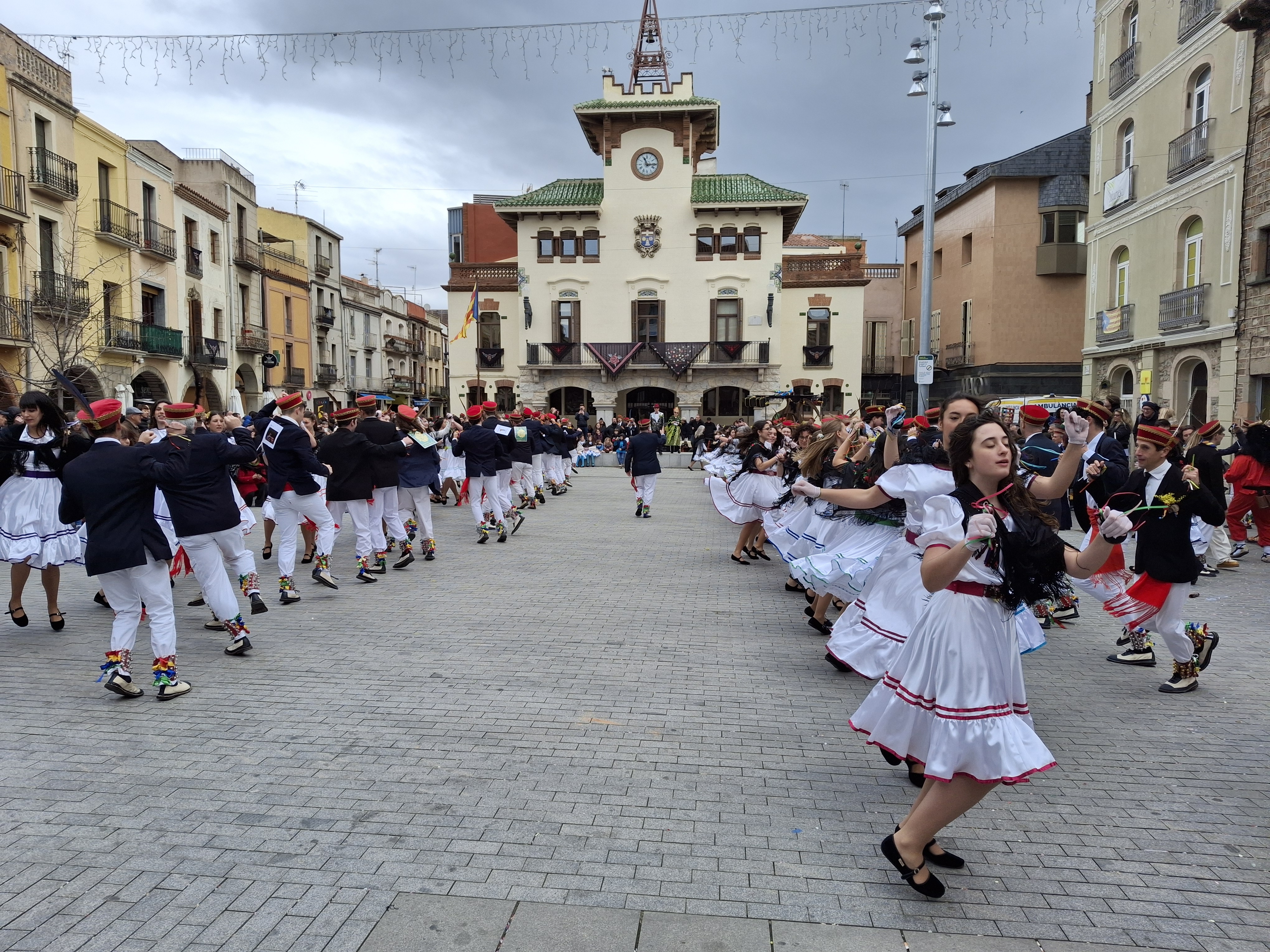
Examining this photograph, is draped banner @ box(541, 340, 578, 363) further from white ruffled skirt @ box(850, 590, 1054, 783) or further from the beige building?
white ruffled skirt @ box(850, 590, 1054, 783)

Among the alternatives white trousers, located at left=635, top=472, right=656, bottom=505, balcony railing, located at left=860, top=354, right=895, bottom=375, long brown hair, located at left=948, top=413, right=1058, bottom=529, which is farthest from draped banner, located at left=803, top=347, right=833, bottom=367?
long brown hair, located at left=948, top=413, right=1058, bottom=529

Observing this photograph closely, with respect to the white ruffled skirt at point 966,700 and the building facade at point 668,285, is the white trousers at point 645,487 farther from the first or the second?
the building facade at point 668,285

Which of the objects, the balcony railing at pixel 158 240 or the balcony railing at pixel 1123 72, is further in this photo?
the balcony railing at pixel 158 240

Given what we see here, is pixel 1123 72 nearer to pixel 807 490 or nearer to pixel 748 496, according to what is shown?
pixel 748 496

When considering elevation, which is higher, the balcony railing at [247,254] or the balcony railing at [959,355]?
the balcony railing at [247,254]

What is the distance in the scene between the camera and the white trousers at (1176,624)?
5.76 meters

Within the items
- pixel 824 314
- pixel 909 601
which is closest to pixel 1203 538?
pixel 909 601

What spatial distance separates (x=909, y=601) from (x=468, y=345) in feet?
119

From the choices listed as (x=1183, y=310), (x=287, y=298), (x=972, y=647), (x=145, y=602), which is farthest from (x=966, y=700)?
(x=287, y=298)

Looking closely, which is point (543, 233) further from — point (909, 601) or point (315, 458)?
point (909, 601)

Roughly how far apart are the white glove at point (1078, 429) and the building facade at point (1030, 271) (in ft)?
99.0

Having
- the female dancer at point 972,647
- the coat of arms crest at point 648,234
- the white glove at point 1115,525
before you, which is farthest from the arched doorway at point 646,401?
the white glove at point 1115,525

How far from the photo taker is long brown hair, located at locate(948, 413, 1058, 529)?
11.0 ft

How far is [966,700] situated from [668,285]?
3582 centimetres
